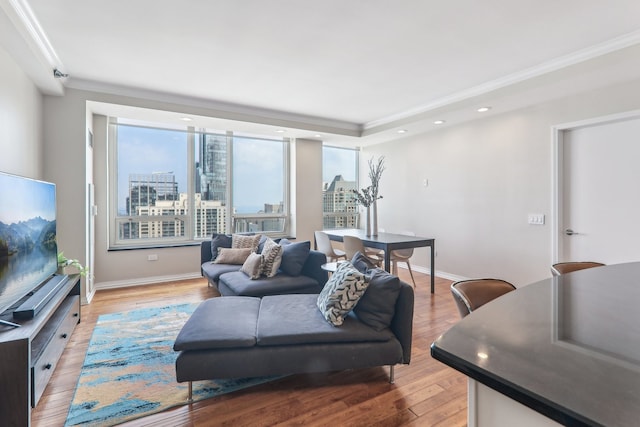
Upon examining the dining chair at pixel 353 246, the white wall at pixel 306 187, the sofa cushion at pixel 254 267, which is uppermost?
the white wall at pixel 306 187

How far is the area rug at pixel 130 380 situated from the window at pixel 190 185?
7.08ft

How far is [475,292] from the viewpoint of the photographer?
66.3 inches

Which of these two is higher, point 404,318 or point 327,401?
point 404,318

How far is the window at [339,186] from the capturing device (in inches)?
264

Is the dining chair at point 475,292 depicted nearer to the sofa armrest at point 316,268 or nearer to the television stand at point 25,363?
the sofa armrest at point 316,268

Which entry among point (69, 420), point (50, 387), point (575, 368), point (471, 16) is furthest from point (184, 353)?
point (471, 16)

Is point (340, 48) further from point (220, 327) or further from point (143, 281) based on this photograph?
point (143, 281)

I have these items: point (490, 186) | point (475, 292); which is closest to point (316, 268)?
point (475, 292)

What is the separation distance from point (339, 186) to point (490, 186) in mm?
3116

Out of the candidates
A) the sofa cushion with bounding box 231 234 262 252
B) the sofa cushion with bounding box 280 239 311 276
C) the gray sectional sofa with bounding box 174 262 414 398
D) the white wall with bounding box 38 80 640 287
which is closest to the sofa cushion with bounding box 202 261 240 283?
the sofa cushion with bounding box 231 234 262 252

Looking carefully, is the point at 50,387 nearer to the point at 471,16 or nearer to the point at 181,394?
the point at 181,394

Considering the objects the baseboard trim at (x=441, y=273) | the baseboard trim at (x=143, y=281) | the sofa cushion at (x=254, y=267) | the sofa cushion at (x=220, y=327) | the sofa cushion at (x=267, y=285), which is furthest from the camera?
the baseboard trim at (x=441, y=273)

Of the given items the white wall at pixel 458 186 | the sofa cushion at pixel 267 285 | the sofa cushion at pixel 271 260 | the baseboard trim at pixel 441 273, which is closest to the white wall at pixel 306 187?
the white wall at pixel 458 186

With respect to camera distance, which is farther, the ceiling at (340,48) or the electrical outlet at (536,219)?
the electrical outlet at (536,219)
